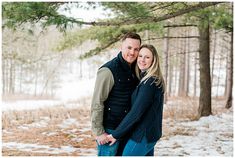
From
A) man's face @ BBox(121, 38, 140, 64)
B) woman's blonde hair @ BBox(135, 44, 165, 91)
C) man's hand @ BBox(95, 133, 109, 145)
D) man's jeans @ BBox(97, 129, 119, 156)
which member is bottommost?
man's jeans @ BBox(97, 129, 119, 156)

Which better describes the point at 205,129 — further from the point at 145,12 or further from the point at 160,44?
the point at 160,44

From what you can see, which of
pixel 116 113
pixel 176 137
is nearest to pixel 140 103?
pixel 116 113

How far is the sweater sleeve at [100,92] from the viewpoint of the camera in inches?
134

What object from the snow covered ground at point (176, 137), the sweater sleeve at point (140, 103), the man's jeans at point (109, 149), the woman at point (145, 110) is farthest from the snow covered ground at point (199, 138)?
the sweater sleeve at point (140, 103)

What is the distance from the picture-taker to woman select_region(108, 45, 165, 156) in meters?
3.30

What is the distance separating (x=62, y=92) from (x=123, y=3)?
40.2m

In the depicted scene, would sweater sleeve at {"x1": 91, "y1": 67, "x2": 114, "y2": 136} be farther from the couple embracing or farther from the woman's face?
the woman's face

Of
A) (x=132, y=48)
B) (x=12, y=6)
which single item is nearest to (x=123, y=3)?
(x=12, y=6)

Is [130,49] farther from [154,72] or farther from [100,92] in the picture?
[100,92]

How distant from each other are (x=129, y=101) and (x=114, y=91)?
0.52ft

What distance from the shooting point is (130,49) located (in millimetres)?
3477

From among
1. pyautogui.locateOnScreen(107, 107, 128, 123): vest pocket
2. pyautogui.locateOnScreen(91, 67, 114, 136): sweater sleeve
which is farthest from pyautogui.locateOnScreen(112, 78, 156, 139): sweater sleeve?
pyautogui.locateOnScreen(91, 67, 114, 136): sweater sleeve

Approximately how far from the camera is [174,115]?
12758 millimetres

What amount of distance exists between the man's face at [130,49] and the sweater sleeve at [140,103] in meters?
0.31
